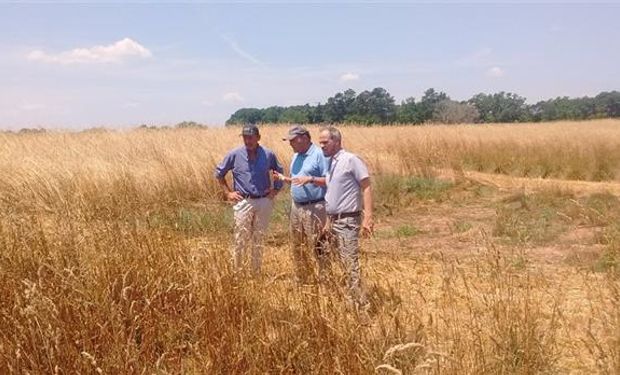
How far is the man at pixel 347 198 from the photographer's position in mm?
3945

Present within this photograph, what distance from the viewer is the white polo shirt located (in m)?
4.00

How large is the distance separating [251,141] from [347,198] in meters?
1.34

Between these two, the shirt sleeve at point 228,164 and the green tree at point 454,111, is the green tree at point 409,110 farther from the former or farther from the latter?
the shirt sleeve at point 228,164

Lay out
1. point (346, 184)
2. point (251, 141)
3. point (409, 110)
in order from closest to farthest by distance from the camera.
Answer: point (346, 184), point (251, 141), point (409, 110)

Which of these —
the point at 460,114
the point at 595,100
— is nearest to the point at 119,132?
the point at 460,114

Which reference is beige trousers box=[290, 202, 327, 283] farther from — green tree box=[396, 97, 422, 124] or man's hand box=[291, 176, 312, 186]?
green tree box=[396, 97, 422, 124]

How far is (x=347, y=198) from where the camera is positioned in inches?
158

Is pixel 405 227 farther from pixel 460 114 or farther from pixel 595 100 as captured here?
pixel 595 100

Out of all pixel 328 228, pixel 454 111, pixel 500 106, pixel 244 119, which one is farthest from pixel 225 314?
pixel 500 106

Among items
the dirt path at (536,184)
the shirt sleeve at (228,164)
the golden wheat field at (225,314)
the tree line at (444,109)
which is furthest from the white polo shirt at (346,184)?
the tree line at (444,109)

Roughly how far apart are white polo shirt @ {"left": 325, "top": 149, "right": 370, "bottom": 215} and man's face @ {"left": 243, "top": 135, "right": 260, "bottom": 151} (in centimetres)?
110

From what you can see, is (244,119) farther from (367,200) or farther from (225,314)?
(225,314)

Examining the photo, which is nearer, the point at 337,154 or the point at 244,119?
the point at 337,154

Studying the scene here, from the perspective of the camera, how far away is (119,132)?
47.4 ft
